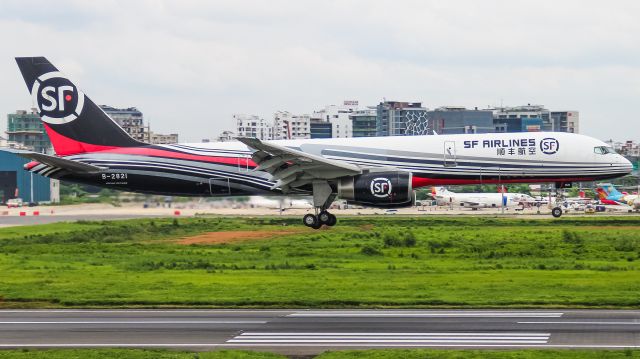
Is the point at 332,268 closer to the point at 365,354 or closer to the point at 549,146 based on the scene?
the point at 549,146

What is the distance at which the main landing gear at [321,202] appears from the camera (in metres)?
45.2

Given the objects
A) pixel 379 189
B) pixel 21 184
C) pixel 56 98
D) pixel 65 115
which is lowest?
pixel 379 189

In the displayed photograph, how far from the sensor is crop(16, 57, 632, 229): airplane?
4409cm

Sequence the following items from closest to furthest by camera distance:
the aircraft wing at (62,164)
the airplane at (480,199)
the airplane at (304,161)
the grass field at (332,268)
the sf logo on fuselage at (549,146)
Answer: the grass field at (332,268) → the aircraft wing at (62,164) → the airplane at (304,161) → the sf logo on fuselage at (549,146) → the airplane at (480,199)

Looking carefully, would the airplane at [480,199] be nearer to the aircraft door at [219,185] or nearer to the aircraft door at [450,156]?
the aircraft door at [450,156]

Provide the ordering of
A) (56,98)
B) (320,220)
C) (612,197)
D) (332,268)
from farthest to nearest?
(612,197) → (56,98) → (320,220) → (332,268)

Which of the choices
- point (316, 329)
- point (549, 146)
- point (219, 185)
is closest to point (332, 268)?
point (219, 185)

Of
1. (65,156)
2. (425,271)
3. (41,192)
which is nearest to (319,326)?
(425,271)

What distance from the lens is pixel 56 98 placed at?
47.2 metres

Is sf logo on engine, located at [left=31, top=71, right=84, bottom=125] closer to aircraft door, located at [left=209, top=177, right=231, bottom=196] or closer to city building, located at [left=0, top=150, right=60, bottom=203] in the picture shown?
aircraft door, located at [left=209, top=177, right=231, bottom=196]

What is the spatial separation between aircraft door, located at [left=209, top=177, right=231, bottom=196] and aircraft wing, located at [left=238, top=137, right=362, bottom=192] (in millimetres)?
1770

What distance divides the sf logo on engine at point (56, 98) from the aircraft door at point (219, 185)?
7.71 metres

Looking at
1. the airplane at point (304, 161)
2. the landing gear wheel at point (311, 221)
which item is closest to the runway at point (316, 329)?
the airplane at point (304, 161)

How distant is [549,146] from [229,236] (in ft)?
65.8
